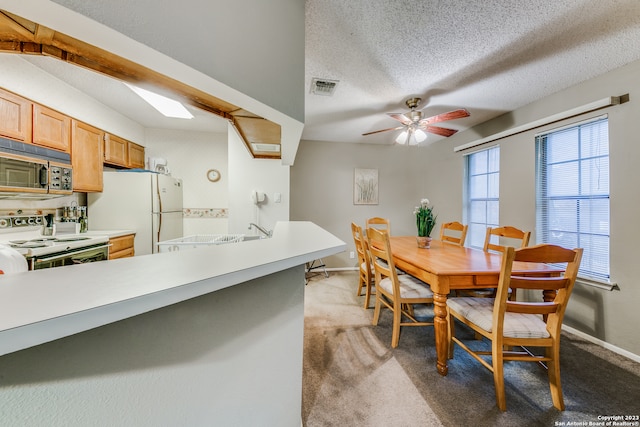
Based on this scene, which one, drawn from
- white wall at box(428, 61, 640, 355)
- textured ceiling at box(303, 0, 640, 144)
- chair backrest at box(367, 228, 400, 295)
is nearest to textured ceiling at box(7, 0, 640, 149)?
textured ceiling at box(303, 0, 640, 144)

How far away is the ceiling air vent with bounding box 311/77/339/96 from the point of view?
2119 mm

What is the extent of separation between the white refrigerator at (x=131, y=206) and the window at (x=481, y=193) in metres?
4.32

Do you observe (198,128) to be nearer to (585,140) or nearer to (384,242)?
(384,242)

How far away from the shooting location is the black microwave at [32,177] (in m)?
1.75

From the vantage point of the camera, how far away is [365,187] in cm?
425

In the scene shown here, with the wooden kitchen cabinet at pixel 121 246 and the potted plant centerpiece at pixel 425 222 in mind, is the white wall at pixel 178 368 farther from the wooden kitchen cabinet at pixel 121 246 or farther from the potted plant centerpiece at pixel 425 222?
the wooden kitchen cabinet at pixel 121 246

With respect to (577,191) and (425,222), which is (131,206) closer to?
(425,222)

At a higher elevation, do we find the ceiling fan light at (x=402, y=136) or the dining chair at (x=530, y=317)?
the ceiling fan light at (x=402, y=136)

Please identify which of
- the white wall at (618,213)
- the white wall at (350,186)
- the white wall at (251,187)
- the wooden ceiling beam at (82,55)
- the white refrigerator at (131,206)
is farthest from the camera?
the white wall at (350,186)

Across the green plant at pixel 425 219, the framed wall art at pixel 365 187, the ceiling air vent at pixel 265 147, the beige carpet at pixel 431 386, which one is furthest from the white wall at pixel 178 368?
the framed wall art at pixel 365 187

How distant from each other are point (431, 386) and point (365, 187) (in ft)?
10.4

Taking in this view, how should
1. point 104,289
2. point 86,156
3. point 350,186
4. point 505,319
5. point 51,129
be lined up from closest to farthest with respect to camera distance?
point 104,289 < point 505,319 < point 51,129 < point 86,156 < point 350,186

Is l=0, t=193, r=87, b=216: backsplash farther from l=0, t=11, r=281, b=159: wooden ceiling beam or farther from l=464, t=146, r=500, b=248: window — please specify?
l=464, t=146, r=500, b=248: window

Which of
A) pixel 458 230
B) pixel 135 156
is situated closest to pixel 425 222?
pixel 458 230
